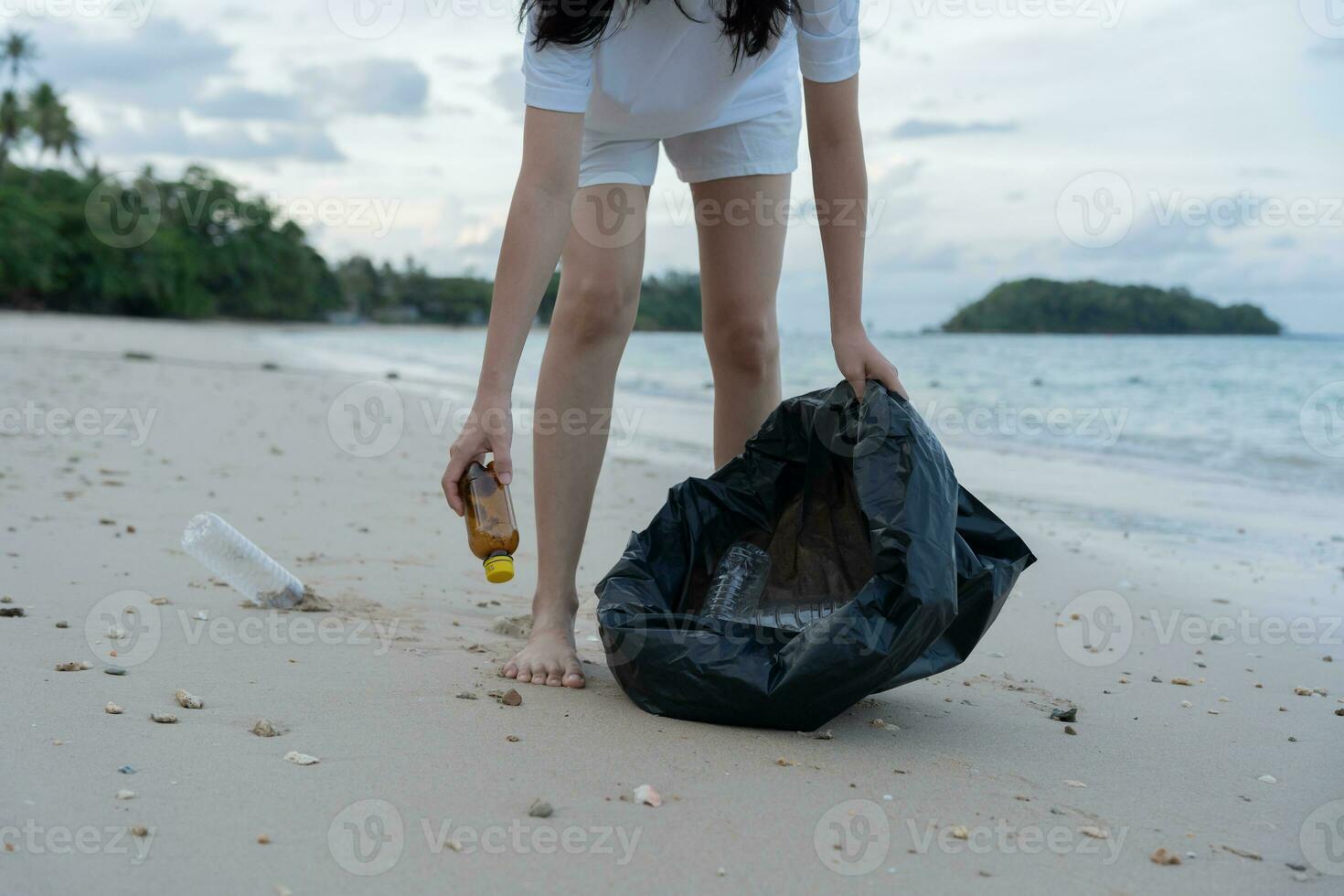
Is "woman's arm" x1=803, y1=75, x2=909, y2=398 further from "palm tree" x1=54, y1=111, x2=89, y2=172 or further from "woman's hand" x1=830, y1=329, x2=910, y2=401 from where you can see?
"palm tree" x1=54, y1=111, x2=89, y2=172

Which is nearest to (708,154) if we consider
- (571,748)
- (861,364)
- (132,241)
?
(861,364)

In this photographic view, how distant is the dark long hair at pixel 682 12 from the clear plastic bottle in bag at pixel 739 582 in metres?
1.01

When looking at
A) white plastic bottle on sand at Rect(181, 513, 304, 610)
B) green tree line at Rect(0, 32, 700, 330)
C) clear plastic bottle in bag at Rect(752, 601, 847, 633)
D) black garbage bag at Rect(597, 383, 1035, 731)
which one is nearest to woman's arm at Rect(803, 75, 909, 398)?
black garbage bag at Rect(597, 383, 1035, 731)

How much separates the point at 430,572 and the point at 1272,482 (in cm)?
572

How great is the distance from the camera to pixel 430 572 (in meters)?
3.29

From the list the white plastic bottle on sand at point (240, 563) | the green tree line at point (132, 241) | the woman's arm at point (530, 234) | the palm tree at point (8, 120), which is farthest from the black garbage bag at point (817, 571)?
the palm tree at point (8, 120)

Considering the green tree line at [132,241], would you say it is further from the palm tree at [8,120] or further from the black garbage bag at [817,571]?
the black garbage bag at [817,571]

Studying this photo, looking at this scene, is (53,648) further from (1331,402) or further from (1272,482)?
(1331,402)

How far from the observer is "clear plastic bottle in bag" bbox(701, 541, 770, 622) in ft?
7.50

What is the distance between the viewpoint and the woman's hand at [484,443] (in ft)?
6.16

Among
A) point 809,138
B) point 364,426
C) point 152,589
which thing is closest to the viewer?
point 809,138

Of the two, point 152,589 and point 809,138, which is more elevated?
point 809,138

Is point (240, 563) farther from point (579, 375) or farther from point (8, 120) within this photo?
point (8, 120)

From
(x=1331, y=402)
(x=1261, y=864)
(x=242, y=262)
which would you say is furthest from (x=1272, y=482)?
A: (x=242, y=262)
